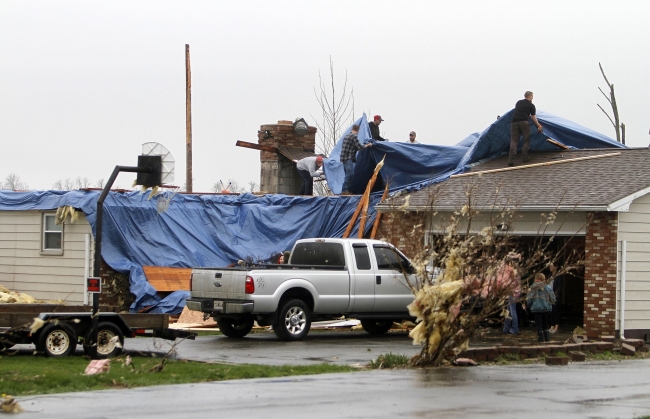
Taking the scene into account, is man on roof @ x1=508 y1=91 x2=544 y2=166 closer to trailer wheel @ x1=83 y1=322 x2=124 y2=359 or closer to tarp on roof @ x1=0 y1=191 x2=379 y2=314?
tarp on roof @ x1=0 y1=191 x2=379 y2=314

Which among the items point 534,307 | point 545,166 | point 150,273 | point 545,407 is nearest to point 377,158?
point 545,166

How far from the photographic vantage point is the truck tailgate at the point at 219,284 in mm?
18906

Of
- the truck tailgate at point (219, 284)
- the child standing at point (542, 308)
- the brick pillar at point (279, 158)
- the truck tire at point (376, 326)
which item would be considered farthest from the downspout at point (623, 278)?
the brick pillar at point (279, 158)

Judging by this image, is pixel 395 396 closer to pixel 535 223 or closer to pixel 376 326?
pixel 376 326

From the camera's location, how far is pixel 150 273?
25.4 m

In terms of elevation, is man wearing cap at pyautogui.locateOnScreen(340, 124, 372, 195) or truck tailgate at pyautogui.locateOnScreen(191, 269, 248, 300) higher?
man wearing cap at pyautogui.locateOnScreen(340, 124, 372, 195)

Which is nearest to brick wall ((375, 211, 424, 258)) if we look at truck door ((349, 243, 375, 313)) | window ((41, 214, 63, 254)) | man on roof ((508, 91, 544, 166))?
truck door ((349, 243, 375, 313))

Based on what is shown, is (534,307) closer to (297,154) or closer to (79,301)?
(79,301)

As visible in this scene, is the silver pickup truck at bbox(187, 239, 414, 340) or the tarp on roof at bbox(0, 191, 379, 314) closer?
the silver pickup truck at bbox(187, 239, 414, 340)

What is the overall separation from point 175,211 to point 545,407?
17.2m

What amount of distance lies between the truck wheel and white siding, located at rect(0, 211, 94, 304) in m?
6.91

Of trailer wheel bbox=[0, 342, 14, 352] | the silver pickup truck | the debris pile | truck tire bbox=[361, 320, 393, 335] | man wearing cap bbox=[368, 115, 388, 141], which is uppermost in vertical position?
man wearing cap bbox=[368, 115, 388, 141]

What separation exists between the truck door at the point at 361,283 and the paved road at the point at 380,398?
6196 millimetres

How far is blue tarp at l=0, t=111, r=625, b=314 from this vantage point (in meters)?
25.6
